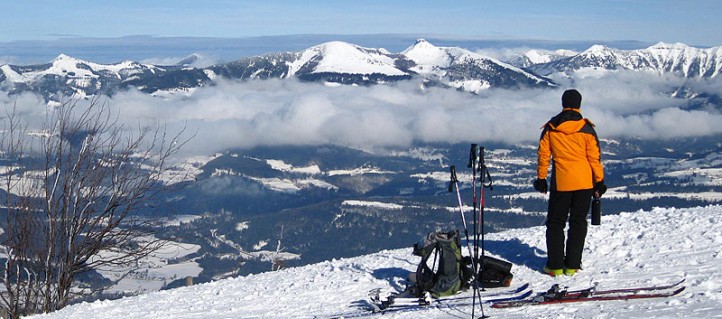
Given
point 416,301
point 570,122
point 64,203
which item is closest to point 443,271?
point 416,301

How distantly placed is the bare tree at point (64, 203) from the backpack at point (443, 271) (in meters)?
7.12

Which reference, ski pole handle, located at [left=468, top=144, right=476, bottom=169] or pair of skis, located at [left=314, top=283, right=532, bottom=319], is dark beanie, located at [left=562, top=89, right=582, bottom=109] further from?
pair of skis, located at [left=314, top=283, right=532, bottom=319]

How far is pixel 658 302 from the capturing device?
811cm

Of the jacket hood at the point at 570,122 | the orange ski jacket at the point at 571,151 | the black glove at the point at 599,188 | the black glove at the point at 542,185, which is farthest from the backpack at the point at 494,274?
the jacket hood at the point at 570,122

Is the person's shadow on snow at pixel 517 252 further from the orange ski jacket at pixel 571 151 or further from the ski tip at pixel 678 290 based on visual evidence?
the ski tip at pixel 678 290

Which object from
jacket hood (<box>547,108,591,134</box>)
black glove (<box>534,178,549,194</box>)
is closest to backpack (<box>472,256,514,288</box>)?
black glove (<box>534,178,549,194</box>)

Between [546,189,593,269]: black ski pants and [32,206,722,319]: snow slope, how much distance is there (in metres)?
0.27

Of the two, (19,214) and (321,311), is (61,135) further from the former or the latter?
(321,311)

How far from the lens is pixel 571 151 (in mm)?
9883

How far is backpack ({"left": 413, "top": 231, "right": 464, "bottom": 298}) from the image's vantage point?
9867 millimetres

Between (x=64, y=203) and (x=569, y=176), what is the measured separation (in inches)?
356

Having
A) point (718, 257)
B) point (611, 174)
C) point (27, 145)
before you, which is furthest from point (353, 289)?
point (611, 174)

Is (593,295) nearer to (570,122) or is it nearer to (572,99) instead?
(570,122)

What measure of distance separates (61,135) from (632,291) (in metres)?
10.3
